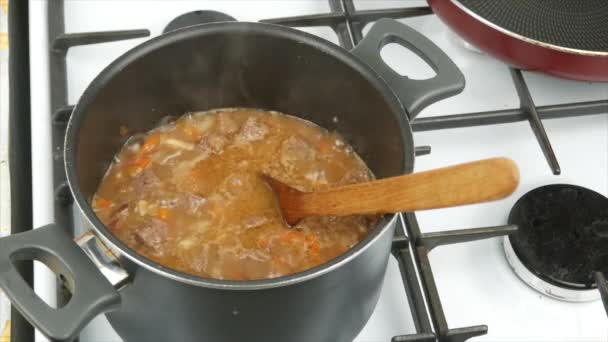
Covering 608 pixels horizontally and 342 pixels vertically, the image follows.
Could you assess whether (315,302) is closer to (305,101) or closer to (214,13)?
(305,101)

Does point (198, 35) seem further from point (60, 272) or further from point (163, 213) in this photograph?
point (60, 272)

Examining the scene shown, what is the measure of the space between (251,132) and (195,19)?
24 cm

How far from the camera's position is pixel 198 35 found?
898mm

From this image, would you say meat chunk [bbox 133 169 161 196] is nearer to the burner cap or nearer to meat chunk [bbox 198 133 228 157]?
meat chunk [bbox 198 133 228 157]

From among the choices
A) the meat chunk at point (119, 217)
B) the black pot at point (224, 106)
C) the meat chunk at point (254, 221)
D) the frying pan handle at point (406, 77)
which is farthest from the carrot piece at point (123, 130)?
the frying pan handle at point (406, 77)

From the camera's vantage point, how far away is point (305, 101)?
1.01 m

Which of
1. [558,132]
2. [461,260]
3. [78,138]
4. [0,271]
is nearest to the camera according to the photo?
[0,271]

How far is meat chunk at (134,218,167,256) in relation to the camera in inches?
33.0

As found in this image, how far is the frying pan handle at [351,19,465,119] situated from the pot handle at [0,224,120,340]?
1.40 ft

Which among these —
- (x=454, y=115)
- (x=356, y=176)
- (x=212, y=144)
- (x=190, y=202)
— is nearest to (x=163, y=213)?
(x=190, y=202)

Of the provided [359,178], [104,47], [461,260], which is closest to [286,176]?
[359,178]

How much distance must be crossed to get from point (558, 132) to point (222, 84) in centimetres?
52

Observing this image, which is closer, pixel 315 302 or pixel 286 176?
pixel 315 302

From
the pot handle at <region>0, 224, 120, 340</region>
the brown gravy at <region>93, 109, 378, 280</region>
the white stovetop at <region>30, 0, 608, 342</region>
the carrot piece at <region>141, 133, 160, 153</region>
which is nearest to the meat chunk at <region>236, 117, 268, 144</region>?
the brown gravy at <region>93, 109, 378, 280</region>
